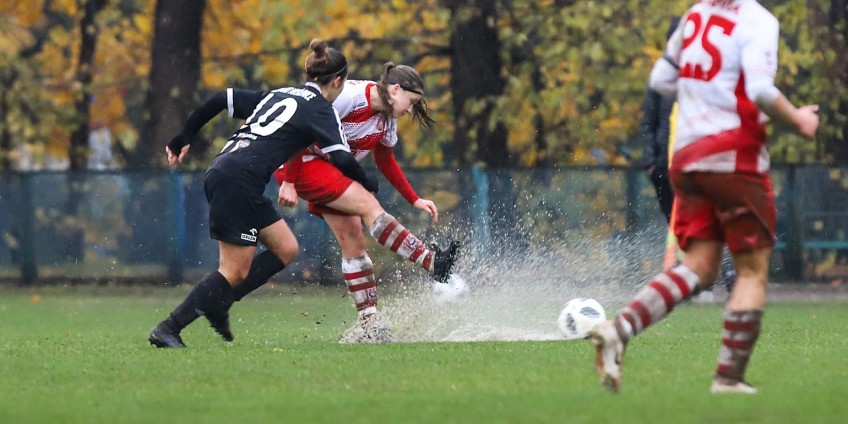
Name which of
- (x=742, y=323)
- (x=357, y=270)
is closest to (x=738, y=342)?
(x=742, y=323)

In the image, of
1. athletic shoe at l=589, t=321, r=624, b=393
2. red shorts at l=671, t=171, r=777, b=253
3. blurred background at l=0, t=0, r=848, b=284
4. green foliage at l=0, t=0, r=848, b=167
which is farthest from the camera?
green foliage at l=0, t=0, r=848, b=167

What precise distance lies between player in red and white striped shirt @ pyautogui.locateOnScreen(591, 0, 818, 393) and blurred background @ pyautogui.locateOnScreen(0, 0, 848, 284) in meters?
10.0

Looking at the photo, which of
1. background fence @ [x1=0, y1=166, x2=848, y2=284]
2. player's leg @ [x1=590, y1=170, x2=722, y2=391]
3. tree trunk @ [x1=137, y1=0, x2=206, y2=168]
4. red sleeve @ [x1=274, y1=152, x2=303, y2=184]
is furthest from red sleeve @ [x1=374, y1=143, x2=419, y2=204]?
tree trunk @ [x1=137, y1=0, x2=206, y2=168]

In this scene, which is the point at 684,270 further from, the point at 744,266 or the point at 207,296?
the point at 207,296

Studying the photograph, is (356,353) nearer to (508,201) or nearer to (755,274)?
(755,274)

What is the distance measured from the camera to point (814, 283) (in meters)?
17.7

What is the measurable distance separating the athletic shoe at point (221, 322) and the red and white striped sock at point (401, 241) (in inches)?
40.3

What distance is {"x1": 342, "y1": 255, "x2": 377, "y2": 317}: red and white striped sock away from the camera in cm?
948

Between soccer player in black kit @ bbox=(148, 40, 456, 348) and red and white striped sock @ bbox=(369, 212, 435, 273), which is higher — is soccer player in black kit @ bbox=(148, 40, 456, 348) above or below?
above

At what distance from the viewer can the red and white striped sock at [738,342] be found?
5.96 m

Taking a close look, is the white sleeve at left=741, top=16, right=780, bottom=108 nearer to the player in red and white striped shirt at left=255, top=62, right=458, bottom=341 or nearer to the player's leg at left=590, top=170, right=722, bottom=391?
the player's leg at left=590, top=170, right=722, bottom=391

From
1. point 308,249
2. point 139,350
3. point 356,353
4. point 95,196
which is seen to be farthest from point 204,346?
point 95,196

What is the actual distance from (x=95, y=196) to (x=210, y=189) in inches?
431

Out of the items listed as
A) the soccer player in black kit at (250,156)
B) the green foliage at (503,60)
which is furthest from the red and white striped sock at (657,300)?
the green foliage at (503,60)
